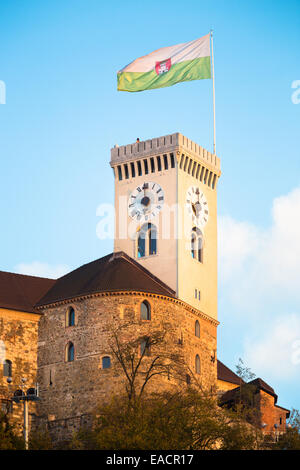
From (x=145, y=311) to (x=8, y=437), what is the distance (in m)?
14.6

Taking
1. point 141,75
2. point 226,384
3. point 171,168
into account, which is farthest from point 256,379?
point 141,75

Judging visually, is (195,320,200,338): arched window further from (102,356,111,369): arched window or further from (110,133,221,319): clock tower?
(102,356,111,369): arched window

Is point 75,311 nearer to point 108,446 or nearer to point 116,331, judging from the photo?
point 116,331

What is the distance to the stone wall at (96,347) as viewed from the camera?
10044cm

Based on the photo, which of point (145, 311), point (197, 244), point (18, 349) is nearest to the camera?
point (145, 311)

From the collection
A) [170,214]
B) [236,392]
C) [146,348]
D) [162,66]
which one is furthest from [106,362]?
[162,66]

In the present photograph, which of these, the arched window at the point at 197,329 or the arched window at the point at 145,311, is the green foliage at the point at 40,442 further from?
the arched window at the point at 197,329

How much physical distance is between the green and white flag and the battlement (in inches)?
177

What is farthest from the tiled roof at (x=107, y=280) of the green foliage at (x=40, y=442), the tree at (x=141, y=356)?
the green foliage at (x=40, y=442)

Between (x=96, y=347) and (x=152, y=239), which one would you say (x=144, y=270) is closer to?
(x=152, y=239)

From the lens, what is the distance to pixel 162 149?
110 metres

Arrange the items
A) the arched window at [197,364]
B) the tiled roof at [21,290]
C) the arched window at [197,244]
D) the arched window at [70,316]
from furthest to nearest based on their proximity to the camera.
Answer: the arched window at [197,244], the arched window at [197,364], the tiled roof at [21,290], the arched window at [70,316]

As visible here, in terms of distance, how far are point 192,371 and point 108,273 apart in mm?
9664

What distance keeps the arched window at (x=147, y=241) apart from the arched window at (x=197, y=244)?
314 cm
